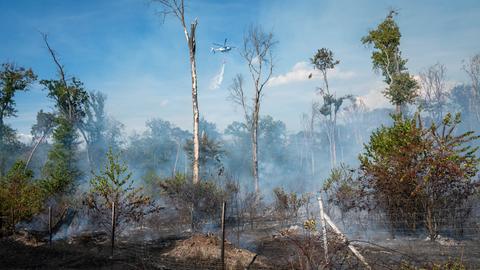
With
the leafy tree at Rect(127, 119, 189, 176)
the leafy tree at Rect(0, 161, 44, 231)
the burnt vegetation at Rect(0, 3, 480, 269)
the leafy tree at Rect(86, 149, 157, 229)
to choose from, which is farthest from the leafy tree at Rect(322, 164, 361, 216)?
the leafy tree at Rect(127, 119, 189, 176)

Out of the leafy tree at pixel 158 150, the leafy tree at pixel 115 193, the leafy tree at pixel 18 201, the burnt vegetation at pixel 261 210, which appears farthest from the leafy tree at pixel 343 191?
the leafy tree at pixel 158 150

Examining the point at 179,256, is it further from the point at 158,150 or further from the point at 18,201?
the point at 158,150

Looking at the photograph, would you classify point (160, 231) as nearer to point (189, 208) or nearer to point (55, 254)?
point (189, 208)

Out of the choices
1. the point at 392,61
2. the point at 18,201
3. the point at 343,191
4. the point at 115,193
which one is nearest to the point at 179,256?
the point at 115,193

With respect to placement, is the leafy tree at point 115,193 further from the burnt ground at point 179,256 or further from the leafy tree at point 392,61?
the leafy tree at point 392,61

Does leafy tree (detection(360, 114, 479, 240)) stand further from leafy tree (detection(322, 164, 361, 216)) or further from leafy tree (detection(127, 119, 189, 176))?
leafy tree (detection(127, 119, 189, 176))

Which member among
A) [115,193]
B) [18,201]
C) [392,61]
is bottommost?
[18,201]

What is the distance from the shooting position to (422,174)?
1009 cm

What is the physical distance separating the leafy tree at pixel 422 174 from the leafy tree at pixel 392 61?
41.1ft

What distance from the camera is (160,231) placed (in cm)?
1664

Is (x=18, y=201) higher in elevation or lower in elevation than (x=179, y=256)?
higher

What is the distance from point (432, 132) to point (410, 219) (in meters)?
3.31

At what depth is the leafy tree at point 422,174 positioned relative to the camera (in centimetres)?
938

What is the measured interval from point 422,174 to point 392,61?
1564 centimetres
